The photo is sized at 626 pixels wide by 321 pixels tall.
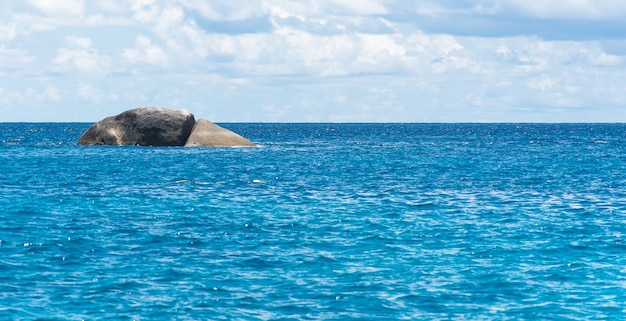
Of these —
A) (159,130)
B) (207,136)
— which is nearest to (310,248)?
(159,130)

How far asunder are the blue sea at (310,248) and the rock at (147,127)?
23.9 m

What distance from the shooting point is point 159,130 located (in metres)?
66.9

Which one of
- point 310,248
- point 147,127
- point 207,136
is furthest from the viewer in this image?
point 207,136

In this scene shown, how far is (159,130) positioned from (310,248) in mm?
47659

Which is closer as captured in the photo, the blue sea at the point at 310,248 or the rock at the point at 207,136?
the blue sea at the point at 310,248

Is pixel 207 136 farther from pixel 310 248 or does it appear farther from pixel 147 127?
pixel 310 248

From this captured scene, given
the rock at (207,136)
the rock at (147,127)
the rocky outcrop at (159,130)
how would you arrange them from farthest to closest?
the rock at (207,136)
the rocky outcrop at (159,130)
the rock at (147,127)

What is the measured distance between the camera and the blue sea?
15.6 m

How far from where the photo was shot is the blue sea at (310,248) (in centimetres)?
1564

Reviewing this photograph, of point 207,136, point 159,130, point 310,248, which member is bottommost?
point 310,248

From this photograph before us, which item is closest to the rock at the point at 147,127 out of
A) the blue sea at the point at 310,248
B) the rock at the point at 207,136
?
the rock at the point at 207,136

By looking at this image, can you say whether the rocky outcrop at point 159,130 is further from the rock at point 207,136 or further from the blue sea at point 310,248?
the blue sea at point 310,248

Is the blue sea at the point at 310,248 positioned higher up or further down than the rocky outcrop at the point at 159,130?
further down

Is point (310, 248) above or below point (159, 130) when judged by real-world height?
below
